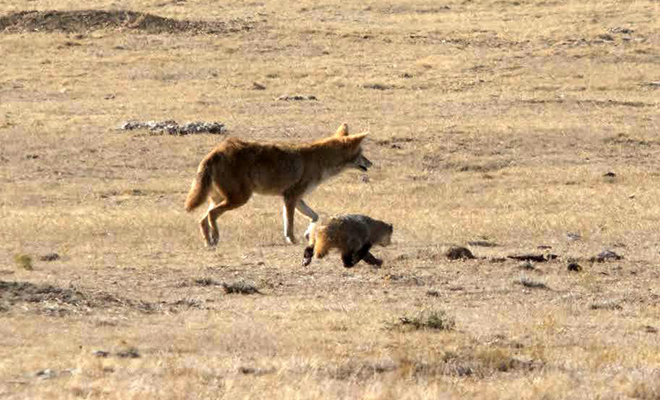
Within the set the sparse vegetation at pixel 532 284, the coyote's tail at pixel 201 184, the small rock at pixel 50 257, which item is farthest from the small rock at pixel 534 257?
the small rock at pixel 50 257

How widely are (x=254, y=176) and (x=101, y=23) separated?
30.7 metres

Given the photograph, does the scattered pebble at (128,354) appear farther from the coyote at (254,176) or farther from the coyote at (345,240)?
the coyote at (254,176)

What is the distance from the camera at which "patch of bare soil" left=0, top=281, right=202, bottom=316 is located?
39.0ft

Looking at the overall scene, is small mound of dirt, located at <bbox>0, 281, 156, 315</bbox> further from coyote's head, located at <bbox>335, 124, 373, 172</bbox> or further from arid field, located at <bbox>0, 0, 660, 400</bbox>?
coyote's head, located at <bbox>335, 124, 373, 172</bbox>

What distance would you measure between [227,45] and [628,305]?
3126 cm

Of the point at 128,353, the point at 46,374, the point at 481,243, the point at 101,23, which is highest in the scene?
the point at 46,374

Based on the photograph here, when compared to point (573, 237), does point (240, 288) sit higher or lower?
higher

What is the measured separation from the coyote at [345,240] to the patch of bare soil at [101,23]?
3125cm

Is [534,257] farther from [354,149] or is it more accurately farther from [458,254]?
[354,149]

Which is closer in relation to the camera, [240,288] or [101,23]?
[240,288]

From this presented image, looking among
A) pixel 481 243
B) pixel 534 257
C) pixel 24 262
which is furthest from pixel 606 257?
pixel 24 262

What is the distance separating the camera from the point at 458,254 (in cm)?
1625

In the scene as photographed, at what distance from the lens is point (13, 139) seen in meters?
27.7

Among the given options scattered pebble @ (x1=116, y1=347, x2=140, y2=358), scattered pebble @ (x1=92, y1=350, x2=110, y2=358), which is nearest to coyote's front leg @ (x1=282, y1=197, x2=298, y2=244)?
scattered pebble @ (x1=116, y1=347, x2=140, y2=358)
